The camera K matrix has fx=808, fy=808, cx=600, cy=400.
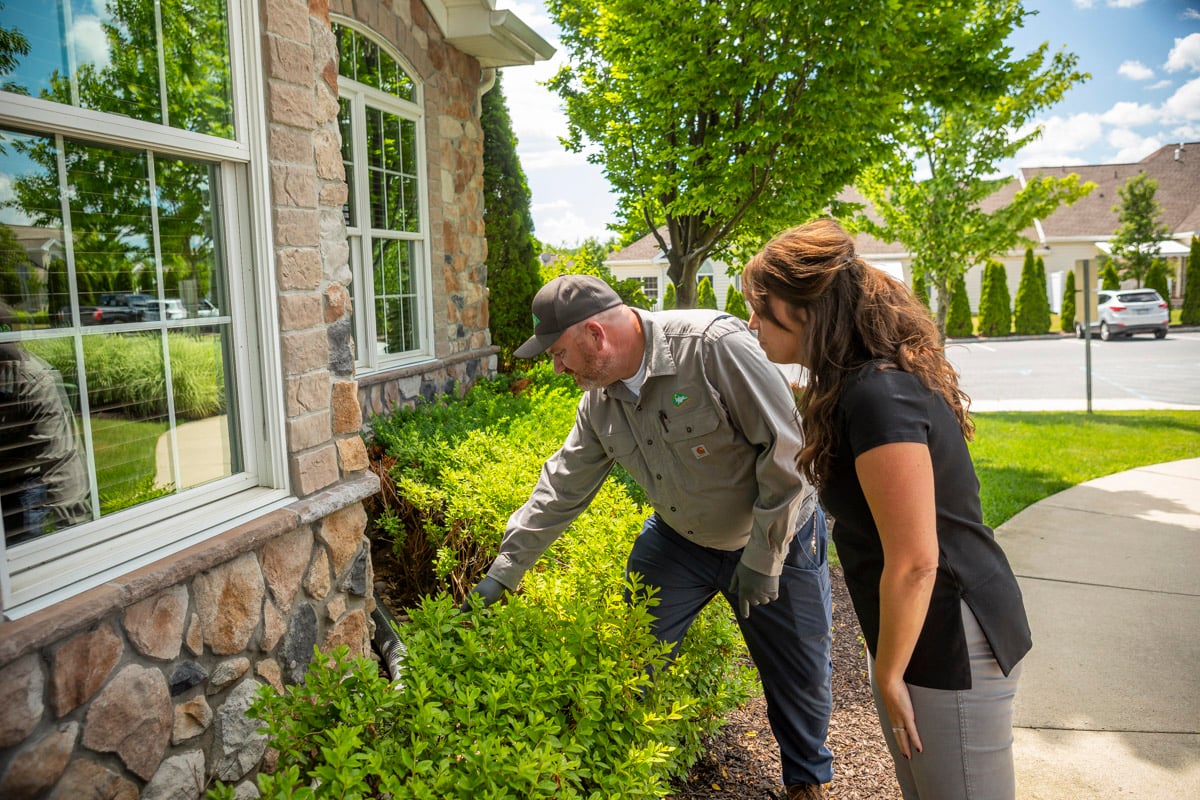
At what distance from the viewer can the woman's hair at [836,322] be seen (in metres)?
1.93

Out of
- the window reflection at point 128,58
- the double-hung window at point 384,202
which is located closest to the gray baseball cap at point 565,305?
the window reflection at point 128,58

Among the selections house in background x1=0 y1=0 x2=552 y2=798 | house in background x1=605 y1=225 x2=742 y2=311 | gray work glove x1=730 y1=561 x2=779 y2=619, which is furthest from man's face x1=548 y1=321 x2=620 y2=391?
house in background x1=605 y1=225 x2=742 y2=311

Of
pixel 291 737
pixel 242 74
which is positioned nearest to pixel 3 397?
pixel 291 737

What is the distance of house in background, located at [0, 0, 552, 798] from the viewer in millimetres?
2180

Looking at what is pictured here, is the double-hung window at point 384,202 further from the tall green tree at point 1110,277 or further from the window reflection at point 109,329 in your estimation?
the tall green tree at point 1110,277

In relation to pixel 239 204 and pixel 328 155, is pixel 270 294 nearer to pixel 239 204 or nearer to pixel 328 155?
pixel 239 204

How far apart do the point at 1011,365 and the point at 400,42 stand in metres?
17.1

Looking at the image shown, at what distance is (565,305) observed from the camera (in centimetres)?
271

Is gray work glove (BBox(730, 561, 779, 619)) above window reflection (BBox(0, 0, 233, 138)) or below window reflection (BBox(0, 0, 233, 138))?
below

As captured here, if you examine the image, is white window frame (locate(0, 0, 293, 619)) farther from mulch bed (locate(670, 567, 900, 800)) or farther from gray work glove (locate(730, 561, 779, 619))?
mulch bed (locate(670, 567, 900, 800))

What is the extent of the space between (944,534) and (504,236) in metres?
7.27

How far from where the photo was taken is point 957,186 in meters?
12.8

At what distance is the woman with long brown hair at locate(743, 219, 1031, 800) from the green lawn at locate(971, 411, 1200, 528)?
4935 mm

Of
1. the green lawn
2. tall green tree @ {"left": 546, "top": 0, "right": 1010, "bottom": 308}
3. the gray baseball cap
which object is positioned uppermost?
tall green tree @ {"left": 546, "top": 0, "right": 1010, "bottom": 308}
